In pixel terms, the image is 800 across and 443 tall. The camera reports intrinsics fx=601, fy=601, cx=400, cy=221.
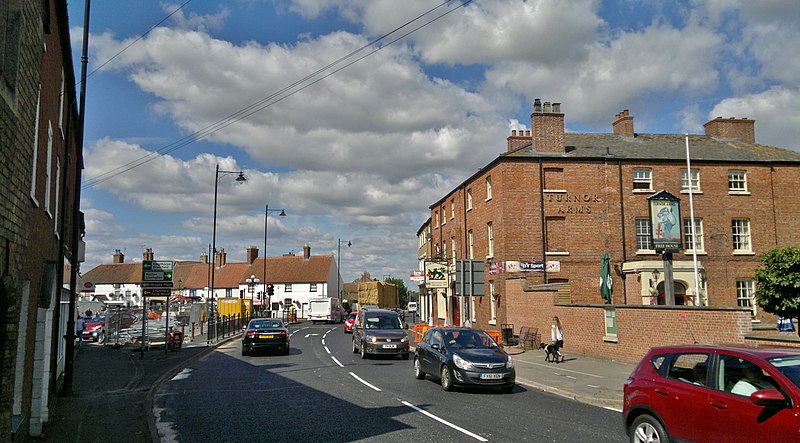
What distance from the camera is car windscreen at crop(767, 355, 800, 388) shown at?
19.1 feet

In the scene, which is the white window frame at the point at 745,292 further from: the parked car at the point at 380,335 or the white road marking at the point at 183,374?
the white road marking at the point at 183,374

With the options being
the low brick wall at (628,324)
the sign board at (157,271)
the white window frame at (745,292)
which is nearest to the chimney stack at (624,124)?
the white window frame at (745,292)

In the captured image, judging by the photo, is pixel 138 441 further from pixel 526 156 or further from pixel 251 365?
pixel 526 156

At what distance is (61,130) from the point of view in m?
13.0

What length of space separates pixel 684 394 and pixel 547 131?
2623cm

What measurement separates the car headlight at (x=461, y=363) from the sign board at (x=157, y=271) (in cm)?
1341

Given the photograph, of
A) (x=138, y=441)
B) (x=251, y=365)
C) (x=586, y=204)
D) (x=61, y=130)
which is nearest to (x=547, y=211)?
(x=586, y=204)

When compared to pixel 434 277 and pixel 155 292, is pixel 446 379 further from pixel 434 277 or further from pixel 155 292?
pixel 434 277

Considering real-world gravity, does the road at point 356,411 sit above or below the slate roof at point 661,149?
below

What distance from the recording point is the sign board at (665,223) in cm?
2145

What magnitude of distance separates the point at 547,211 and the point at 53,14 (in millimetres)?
24670

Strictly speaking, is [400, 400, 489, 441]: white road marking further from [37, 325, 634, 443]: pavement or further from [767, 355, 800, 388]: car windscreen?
[767, 355, 800, 388]: car windscreen

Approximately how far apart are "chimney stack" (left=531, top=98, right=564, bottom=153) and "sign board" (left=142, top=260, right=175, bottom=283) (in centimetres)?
1907

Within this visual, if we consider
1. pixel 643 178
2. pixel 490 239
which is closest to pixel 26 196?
pixel 490 239
